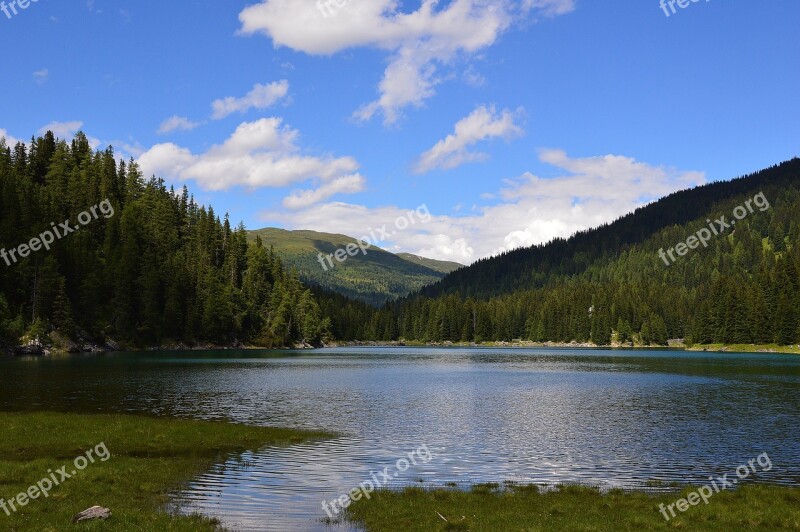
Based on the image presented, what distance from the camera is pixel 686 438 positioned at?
143ft

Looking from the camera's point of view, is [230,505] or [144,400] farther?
[144,400]

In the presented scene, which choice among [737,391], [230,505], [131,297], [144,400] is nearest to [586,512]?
[230,505]

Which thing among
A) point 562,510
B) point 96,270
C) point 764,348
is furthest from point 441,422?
point 764,348

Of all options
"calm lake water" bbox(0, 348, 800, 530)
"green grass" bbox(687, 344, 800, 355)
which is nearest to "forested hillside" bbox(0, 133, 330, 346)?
"calm lake water" bbox(0, 348, 800, 530)

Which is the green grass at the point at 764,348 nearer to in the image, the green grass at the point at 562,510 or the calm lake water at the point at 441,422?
the calm lake water at the point at 441,422

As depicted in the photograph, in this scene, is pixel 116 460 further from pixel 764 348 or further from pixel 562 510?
pixel 764 348

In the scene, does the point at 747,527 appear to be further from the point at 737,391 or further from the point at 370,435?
the point at 737,391

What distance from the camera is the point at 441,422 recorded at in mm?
50375

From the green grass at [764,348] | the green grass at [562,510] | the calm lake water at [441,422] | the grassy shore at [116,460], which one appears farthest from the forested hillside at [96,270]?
the green grass at [764,348]

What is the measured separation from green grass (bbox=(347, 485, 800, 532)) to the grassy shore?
7173 mm

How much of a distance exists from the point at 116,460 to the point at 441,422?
26.1 m

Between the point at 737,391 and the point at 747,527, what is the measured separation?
58204 mm

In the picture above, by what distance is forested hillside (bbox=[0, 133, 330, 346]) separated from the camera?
128125mm

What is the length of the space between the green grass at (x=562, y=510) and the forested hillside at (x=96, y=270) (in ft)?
373
